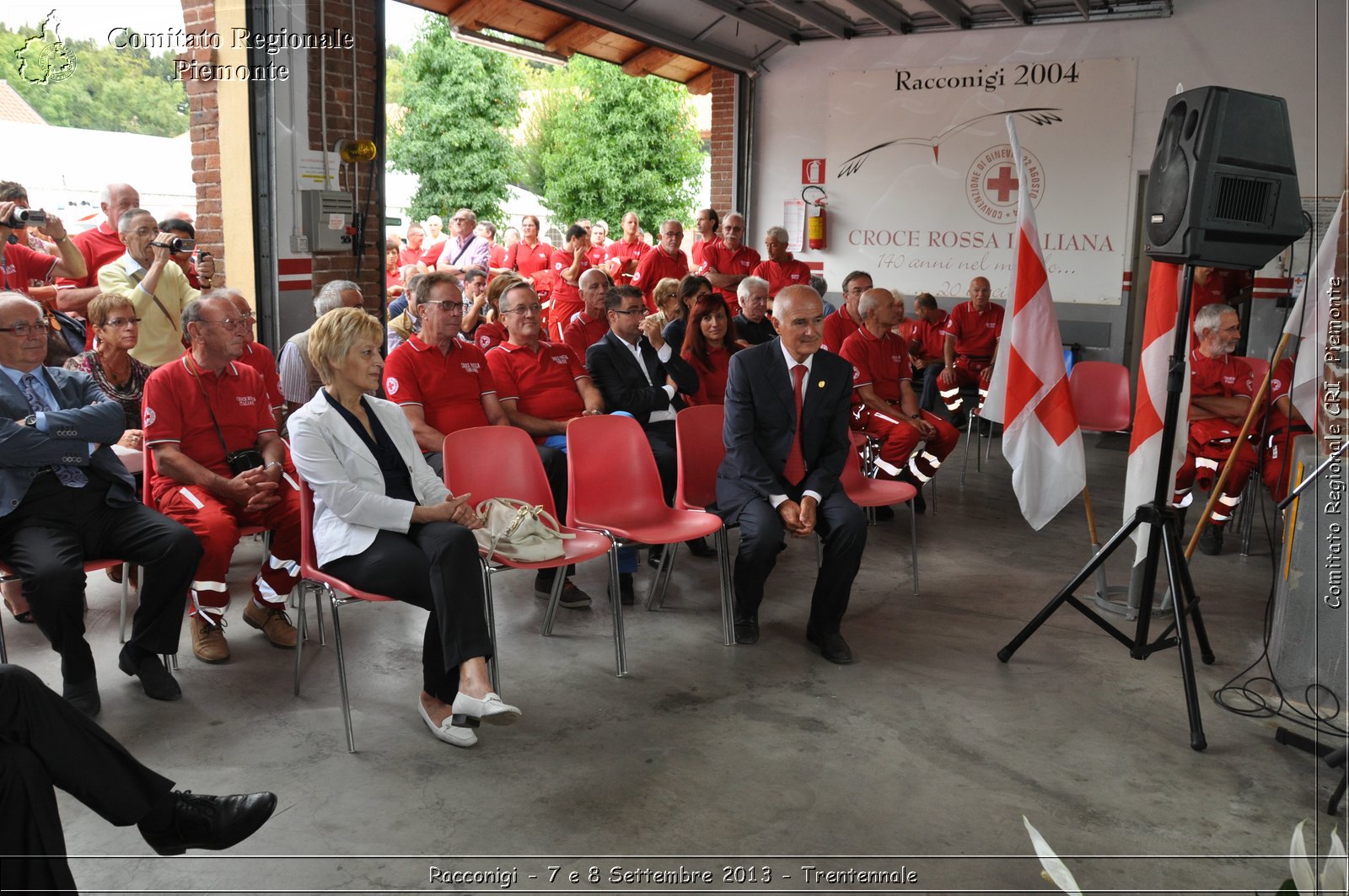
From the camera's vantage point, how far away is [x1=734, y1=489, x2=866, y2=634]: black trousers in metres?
3.76

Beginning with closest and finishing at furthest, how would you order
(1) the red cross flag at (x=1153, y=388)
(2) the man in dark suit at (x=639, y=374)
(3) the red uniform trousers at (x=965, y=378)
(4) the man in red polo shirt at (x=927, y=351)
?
(1) the red cross flag at (x=1153, y=388), (2) the man in dark suit at (x=639, y=374), (3) the red uniform trousers at (x=965, y=378), (4) the man in red polo shirt at (x=927, y=351)

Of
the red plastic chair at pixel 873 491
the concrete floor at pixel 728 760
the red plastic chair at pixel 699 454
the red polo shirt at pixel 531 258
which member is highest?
the red polo shirt at pixel 531 258

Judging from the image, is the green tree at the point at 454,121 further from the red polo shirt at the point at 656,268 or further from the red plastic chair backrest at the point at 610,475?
the red plastic chair backrest at the point at 610,475

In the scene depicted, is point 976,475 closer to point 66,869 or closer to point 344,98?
point 344,98

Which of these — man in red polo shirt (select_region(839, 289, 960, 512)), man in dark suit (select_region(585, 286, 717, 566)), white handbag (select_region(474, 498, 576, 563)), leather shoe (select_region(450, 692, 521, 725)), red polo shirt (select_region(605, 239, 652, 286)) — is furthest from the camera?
red polo shirt (select_region(605, 239, 652, 286))

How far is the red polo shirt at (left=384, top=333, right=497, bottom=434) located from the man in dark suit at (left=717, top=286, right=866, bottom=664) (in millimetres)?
1154

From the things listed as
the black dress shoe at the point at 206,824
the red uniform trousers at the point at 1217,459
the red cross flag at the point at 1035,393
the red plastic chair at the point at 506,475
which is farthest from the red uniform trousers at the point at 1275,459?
the black dress shoe at the point at 206,824

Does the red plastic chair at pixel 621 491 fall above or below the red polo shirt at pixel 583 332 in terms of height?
below

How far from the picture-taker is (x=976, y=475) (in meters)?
7.05

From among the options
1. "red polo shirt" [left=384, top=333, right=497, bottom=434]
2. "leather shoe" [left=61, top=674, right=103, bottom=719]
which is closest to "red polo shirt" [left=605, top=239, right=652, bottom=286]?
"red polo shirt" [left=384, top=333, right=497, bottom=434]

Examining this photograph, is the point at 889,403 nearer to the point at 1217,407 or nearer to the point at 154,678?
the point at 1217,407

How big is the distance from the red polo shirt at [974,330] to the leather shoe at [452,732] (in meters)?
5.65

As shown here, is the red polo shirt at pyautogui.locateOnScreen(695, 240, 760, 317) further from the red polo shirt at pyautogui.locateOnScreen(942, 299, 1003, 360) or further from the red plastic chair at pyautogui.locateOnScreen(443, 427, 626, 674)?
the red plastic chair at pyautogui.locateOnScreen(443, 427, 626, 674)

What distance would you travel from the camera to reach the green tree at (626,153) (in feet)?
75.3
